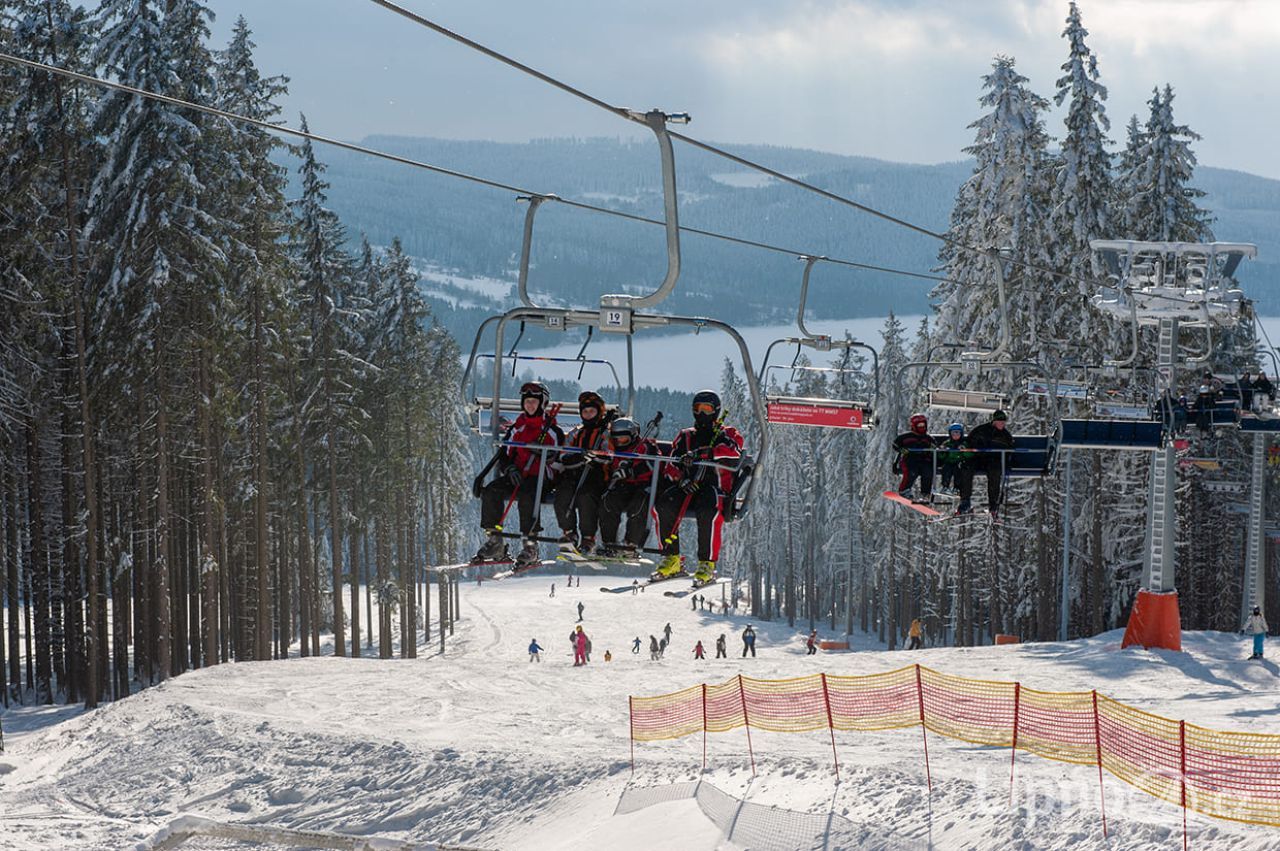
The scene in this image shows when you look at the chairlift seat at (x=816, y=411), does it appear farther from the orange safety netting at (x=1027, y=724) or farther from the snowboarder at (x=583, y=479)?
the snowboarder at (x=583, y=479)

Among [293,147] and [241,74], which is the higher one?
[241,74]

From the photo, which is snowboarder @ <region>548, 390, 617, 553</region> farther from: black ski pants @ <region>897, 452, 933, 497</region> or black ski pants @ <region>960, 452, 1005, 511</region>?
black ski pants @ <region>960, 452, 1005, 511</region>

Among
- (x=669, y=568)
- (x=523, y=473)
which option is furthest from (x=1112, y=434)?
(x=523, y=473)

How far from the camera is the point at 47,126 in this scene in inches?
1029

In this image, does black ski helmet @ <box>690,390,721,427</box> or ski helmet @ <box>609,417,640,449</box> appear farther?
black ski helmet @ <box>690,390,721,427</box>

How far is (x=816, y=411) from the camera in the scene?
773 inches

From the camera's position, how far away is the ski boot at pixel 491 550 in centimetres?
1352

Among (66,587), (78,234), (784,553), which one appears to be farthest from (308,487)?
(784,553)

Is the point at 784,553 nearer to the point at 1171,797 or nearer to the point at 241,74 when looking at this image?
the point at 241,74

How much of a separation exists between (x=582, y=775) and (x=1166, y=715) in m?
9.59

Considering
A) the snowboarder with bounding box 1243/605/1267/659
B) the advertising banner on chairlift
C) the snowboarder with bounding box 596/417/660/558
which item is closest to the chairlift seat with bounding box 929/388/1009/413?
the advertising banner on chairlift

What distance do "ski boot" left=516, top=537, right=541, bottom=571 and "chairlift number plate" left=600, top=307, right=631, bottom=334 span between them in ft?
9.68

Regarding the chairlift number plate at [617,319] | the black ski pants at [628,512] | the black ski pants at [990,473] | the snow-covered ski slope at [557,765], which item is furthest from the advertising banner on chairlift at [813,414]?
the chairlift number plate at [617,319]

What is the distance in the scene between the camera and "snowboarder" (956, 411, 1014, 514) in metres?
19.6
